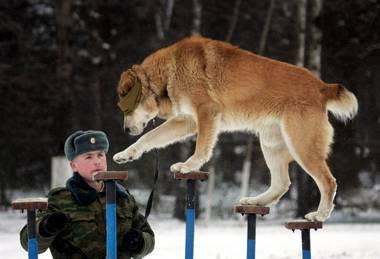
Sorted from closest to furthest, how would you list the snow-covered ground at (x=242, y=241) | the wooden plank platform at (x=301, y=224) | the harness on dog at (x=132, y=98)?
1. the wooden plank platform at (x=301, y=224)
2. the harness on dog at (x=132, y=98)
3. the snow-covered ground at (x=242, y=241)

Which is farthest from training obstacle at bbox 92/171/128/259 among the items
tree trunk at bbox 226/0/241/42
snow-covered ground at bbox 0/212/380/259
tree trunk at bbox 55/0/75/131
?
tree trunk at bbox 226/0/241/42

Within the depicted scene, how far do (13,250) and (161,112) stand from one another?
476cm

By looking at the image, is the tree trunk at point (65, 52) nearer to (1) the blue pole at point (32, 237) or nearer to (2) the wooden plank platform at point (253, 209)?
(2) the wooden plank platform at point (253, 209)

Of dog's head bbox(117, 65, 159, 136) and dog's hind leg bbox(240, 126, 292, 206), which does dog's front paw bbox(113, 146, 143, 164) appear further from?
dog's hind leg bbox(240, 126, 292, 206)

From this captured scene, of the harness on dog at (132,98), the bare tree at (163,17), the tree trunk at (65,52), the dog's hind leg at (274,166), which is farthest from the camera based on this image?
the bare tree at (163,17)

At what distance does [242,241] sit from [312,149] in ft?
17.2

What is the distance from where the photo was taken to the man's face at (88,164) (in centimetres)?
340

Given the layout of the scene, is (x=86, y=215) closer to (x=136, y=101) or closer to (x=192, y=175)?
(x=192, y=175)

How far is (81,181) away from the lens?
3.43m

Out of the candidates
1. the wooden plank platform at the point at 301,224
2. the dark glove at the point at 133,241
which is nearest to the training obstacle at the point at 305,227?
the wooden plank platform at the point at 301,224

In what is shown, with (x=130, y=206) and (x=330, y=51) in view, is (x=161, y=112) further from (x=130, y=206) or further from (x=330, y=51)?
(x=330, y=51)

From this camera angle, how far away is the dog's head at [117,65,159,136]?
3.95 meters

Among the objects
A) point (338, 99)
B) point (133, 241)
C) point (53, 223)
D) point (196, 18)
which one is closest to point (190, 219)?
point (133, 241)

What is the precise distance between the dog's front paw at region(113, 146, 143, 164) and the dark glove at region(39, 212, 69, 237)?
2.20 ft
